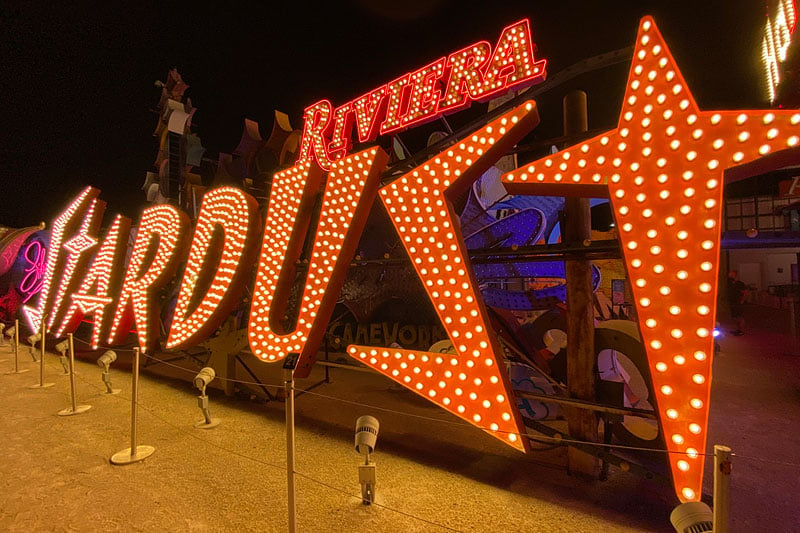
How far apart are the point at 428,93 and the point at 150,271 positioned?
5791 millimetres

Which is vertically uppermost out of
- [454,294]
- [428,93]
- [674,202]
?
[428,93]

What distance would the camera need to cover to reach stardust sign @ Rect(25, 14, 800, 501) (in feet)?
8.89

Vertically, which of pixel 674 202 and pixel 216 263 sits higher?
pixel 674 202

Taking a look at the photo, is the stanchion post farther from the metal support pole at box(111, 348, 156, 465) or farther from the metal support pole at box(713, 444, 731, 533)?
the metal support pole at box(713, 444, 731, 533)

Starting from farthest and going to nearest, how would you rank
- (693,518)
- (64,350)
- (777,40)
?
(777,40)
(64,350)
(693,518)

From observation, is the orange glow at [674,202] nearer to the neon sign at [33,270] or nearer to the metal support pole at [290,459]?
the metal support pole at [290,459]

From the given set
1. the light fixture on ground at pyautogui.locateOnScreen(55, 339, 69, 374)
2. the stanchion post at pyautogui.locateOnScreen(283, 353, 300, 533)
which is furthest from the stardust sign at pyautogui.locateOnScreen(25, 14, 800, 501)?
the light fixture on ground at pyautogui.locateOnScreen(55, 339, 69, 374)

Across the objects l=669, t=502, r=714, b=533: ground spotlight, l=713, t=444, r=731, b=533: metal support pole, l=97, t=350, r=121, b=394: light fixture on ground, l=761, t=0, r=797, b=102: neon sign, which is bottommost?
l=97, t=350, r=121, b=394: light fixture on ground

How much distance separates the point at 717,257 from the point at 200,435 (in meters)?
6.05

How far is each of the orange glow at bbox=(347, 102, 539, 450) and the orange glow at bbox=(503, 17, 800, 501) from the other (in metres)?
0.92

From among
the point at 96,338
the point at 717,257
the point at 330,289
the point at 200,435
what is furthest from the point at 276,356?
the point at 96,338

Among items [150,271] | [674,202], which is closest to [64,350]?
[150,271]

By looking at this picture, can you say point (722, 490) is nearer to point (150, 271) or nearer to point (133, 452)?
point (133, 452)

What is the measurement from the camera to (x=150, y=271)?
6816 millimetres
